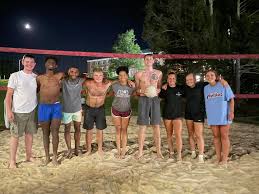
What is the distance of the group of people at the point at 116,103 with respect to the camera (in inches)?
203

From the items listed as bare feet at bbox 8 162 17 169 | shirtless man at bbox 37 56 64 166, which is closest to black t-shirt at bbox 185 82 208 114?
shirtless man at bbox 37 56 64 166

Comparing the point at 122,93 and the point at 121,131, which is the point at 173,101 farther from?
the point at 121,131

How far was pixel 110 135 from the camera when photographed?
812 cm

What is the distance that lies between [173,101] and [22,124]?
91.4 inches

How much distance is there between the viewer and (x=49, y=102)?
17.4 feet

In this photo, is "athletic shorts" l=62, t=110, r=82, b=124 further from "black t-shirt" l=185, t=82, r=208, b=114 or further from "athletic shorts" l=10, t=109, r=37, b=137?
"black t-shirt" l=185, t=82, r=208, b=114

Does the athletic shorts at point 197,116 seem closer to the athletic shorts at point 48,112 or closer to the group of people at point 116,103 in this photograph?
the group of people at point 116,103

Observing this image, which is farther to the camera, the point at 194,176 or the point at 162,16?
the point at 162,16

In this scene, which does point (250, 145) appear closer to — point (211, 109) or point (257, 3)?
point (211, 109)

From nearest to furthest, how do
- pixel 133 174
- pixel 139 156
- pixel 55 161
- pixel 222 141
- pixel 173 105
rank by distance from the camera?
pixel 133 174, pixel 222 141, pixel 55 161, pixel 173 105, pixel 139 156

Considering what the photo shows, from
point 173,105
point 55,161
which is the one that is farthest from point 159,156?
point 55,161

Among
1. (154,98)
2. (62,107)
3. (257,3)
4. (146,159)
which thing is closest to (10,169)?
(62,107)

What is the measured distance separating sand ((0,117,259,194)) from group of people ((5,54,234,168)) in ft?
0.68

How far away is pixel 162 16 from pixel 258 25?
3.52 metres
